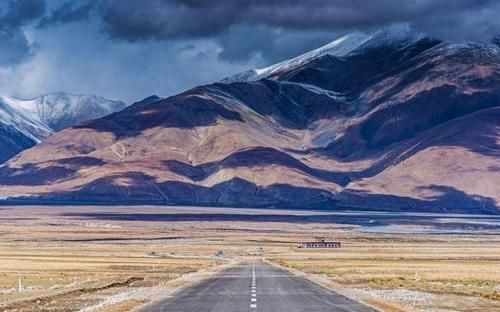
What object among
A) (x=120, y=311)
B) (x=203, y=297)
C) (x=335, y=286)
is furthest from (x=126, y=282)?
(x=120, y=311)

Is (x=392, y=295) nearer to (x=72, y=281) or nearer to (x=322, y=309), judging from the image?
(x=322, y=309)

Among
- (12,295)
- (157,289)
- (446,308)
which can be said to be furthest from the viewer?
(157,289)

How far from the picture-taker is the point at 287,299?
170 feet

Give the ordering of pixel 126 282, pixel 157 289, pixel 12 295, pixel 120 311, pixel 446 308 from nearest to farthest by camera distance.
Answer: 1. pixel 120 311
2. pixel 446 308
3. pixel 12 295
4. pixel 157 289
5. pixel 126 282

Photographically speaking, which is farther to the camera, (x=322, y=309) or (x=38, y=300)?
(x=38, y=300)

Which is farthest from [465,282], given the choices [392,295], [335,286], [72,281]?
[72,281]

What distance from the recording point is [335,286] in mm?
68438

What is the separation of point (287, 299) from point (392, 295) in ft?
27.9

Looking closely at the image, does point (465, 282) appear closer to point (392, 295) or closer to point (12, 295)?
point (392, 295)

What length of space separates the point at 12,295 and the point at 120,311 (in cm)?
1521

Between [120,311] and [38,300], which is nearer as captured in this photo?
[120,311]

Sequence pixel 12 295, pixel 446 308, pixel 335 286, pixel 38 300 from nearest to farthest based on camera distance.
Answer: pixel 446 308 → pixel 38 300 → pixel 12 295 → pixel 335 286

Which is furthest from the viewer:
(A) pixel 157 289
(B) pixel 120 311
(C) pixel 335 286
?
(C) pixel 335 286

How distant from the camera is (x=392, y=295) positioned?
5747cm
